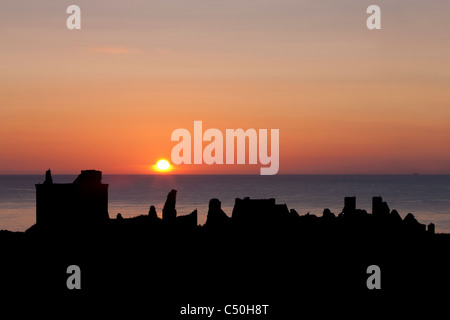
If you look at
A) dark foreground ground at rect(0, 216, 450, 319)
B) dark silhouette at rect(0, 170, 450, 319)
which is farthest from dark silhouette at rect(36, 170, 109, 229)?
dark foreground ground at rect(0, 216, 450, 319)

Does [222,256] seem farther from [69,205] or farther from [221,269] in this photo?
[69,205]

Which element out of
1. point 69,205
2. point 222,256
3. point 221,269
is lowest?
point 221,269

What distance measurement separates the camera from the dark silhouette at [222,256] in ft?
87.6

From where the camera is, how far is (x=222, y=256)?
94.7 ft

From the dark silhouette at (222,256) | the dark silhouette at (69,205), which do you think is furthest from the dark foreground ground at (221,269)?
the dark silhouette at (69,205)

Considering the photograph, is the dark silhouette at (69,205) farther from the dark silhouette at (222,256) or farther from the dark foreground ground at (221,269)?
the dark foreground ground at (221,269)

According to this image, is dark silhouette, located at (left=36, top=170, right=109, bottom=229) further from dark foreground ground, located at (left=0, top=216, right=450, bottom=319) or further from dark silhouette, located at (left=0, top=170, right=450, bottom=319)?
dark foreground ground, located at (left=0, top=216, right=450, bottom=319)

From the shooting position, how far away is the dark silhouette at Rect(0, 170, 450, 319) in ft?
87.6

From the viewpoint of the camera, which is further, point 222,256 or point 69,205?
point 69,205

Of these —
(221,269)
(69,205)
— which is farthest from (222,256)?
(69,205)
